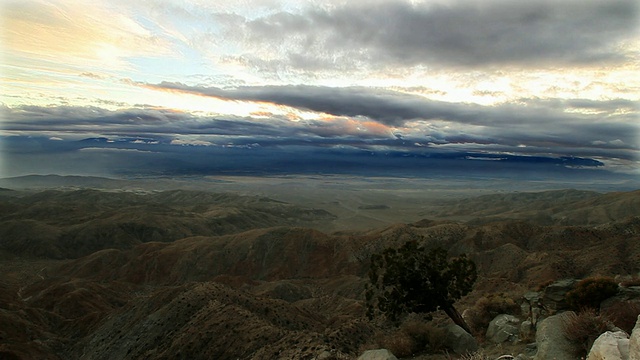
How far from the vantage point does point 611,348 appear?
9.81m

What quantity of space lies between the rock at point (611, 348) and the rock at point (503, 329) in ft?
36.1

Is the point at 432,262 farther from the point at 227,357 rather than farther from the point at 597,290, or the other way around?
the point at 227,357

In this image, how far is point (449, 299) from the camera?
2688 centimetres

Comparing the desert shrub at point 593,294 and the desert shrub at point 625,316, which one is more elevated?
the desert shrub at point 625,316

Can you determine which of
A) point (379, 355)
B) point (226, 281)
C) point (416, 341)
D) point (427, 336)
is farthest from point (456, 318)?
point (226, 281)

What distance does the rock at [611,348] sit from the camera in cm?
959

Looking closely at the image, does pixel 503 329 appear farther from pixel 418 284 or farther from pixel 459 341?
pixel 418 284

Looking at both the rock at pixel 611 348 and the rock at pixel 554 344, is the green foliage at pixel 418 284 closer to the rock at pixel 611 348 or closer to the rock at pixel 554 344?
the rock at pixel 554 344

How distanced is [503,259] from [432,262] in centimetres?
8560

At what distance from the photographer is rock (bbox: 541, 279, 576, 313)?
2100cm

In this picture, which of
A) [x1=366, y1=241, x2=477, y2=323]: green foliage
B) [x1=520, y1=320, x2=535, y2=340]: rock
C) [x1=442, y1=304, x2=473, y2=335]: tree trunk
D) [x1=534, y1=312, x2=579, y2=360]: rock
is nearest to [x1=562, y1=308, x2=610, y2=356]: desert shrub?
[x1=534, y1=312, x2=579, y2=360]: rock

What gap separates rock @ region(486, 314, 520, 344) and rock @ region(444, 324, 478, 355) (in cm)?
245

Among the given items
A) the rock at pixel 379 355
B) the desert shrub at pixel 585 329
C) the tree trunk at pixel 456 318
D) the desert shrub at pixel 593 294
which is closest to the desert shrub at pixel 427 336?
the rock at pixel 379 355

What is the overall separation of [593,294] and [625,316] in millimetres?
4142
